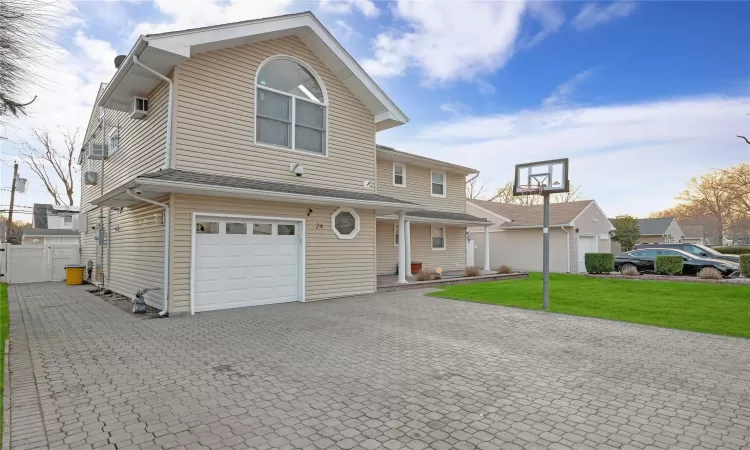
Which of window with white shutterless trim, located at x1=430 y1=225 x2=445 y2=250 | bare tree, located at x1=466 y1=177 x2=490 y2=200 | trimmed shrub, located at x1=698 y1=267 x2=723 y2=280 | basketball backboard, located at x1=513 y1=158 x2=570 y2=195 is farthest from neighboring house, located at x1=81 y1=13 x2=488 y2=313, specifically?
bare tree, located at x1=466 y1=177 x2=490 y2=200

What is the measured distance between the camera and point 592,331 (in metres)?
7.07

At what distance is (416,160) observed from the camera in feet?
56.0

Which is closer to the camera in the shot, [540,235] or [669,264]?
[669,264]

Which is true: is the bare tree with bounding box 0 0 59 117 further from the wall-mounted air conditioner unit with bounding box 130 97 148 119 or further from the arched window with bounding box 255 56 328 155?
the arched window with bounding box 255 56 328 155

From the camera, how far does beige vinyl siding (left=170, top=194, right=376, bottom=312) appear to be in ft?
26.9

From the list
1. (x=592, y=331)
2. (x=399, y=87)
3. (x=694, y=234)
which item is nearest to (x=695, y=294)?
(x=592, y=331)

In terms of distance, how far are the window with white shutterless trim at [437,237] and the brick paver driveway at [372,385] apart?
1126 cm

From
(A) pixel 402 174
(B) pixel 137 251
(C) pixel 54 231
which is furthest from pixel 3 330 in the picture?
(C) pixel 54 231

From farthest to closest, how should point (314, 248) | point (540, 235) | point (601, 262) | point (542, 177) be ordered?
point (540, 235) → point (601, 262) → point (314, 248) → point (542, 177)

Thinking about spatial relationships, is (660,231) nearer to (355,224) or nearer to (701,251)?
(701,251)

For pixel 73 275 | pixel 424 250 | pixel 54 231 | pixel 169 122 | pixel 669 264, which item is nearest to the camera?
pixel 169 122

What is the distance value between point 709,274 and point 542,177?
11.4 meters

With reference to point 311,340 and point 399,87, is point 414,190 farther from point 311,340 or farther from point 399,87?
point 311,340

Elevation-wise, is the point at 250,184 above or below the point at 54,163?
below
